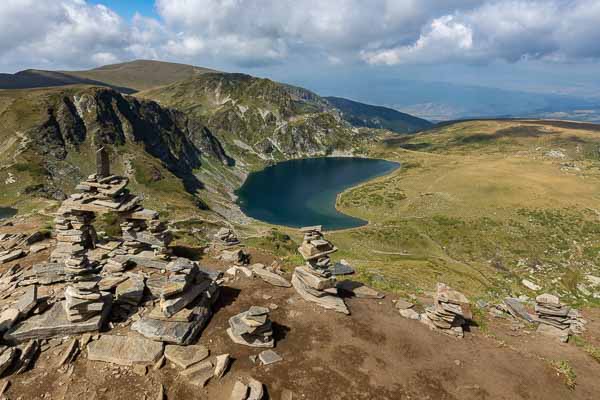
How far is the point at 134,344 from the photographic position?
15.0 metres

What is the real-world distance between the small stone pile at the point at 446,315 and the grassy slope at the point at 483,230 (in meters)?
5.72

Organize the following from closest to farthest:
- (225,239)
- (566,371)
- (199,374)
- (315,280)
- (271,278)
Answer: (199,374)
(566,371)
(315,280)
(271,278)
(225,239)

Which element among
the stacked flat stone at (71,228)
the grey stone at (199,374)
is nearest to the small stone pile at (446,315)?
the grey stone at (199,374)

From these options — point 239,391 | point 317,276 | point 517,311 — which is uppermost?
point 317,276

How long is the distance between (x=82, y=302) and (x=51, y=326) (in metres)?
1.50

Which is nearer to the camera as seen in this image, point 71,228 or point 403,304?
point 403,304

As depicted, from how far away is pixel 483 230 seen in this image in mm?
87562

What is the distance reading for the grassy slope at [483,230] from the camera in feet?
184

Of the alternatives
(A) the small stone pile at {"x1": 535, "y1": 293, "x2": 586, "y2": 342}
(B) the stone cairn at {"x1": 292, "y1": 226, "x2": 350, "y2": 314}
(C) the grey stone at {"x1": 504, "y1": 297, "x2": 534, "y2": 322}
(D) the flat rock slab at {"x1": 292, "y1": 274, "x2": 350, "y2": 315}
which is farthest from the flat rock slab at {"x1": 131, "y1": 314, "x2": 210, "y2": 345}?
(C) the grey stone at {"x1": 504, "y1": 297, "x2": 534, "y2": 322}

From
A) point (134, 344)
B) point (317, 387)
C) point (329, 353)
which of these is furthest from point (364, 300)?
point (134, 344)

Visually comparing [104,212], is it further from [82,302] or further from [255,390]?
[255,390]

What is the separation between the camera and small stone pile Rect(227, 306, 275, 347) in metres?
16.3

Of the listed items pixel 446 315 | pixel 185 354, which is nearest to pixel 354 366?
pixel 446 315

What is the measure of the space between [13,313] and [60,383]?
5.00m
